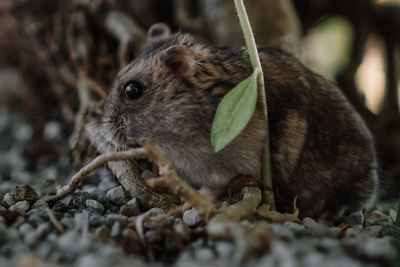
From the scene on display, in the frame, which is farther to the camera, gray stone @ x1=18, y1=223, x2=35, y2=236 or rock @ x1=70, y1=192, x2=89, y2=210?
rock @ x1=70, y1=192, x2=89, y2=210

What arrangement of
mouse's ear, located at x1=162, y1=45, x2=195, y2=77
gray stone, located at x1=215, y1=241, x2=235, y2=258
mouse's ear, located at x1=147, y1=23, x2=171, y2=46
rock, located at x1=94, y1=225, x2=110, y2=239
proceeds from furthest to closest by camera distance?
mouse's ear, located at x1=147, y1=23, x2=171, y2=46 → mouse's ear, located at x1=162, y1=45, x2=195, y2=77 → rock, located at x1=94, y1=225, x2=110, y2=239 → gray stone, located at x1=215, y1=241, x2=235, y2=258

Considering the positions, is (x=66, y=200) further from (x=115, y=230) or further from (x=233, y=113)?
(x=233, y=113)

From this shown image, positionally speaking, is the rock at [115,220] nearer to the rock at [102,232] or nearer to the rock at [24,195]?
the rock at [102,232]

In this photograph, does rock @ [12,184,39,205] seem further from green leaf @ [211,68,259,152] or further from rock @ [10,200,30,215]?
green leaf @ [211,68,259,152]

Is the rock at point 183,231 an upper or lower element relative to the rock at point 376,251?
lower

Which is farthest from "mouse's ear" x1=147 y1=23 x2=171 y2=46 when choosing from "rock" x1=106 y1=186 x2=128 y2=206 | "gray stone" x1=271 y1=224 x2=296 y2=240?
"gray stone" x1=271 y1=224 x2=296 y2=240

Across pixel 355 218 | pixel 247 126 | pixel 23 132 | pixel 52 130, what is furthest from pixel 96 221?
pixel 23 132

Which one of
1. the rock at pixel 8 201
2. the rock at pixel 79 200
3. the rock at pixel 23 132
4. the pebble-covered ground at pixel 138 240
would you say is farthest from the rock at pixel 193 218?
the rock at pixel 23 132

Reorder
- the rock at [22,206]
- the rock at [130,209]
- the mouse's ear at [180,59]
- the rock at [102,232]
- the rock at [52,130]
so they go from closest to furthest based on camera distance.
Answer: the rock at [102,232] < the rock at [22,206] < the rock at [130,209] < the mouse's ear at [180,59] < the rock at [52,130]
